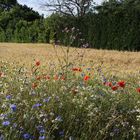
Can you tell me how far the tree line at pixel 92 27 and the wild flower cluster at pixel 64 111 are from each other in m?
13.6

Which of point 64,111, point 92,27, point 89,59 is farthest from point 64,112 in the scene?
point 92,27

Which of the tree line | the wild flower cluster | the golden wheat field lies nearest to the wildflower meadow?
the wild flower cluster

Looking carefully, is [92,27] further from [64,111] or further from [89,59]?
[64,111]

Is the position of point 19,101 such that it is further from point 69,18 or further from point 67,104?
point 69,18

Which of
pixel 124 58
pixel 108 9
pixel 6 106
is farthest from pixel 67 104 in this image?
pixel 108 9

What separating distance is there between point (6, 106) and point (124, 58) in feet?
44.1

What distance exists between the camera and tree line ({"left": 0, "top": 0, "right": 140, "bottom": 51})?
23609mm

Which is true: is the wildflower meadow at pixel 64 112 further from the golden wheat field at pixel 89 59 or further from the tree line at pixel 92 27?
the tree line at pixel 92 27

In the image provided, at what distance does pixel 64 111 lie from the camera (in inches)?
167

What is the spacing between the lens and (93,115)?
12.5 ft

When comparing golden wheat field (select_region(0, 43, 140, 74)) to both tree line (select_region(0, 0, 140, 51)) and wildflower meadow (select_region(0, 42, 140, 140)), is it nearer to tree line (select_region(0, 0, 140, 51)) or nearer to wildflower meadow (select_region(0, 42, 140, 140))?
tree line (select_region(0, 0, 140, 51))

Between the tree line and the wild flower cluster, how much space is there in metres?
13.6

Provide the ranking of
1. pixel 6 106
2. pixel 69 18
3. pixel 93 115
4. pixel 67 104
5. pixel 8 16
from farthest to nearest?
pixel 8 16, pixel 69 18, pixel 67 104, pixel 93 115, pixel 6 106

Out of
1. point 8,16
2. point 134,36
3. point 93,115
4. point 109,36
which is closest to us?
point 93,115
